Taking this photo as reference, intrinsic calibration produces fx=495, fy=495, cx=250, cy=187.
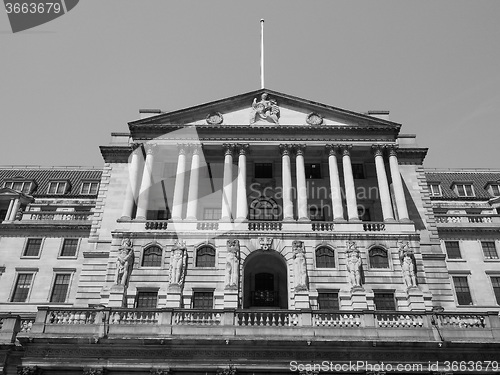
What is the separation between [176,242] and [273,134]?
1454 centimetres

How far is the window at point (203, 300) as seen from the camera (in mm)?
38531

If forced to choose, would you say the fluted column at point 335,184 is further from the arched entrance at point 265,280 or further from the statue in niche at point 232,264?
the statue in niche at point 232,264

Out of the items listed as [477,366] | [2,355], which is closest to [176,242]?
[2,355]

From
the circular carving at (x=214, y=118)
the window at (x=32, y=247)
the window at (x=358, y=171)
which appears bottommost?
the window at (x=32, y=247)

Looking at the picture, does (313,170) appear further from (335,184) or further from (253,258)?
(253,258)

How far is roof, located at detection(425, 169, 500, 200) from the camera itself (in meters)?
64.5

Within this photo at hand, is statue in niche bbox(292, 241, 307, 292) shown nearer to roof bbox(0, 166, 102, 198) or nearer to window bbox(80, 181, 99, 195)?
roof bbox(0, 166, 102, 198)

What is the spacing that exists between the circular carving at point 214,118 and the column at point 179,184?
367cm

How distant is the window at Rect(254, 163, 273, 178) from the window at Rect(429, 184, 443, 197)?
84.1ft

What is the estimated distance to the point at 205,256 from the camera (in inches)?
1613

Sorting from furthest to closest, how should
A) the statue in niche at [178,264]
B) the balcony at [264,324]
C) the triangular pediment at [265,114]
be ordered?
1. the triangular pediment at [265,114]
2. the statue in niche at [178,264]
3. the balcony at [264,324]

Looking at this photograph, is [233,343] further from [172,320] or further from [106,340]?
[106,340]

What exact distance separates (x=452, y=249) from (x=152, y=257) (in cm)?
3160

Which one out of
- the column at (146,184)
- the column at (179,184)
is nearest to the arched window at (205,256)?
the column at (179,184)
